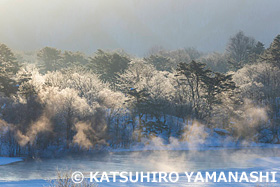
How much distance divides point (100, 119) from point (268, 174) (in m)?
32.7

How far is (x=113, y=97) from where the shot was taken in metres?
57.9

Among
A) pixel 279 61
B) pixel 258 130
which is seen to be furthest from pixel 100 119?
pixel 279 61

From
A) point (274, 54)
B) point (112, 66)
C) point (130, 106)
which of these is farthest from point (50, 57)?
point (274, 54)

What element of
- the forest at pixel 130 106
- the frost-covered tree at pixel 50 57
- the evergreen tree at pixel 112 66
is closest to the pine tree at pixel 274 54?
the forest at pixel 130 106

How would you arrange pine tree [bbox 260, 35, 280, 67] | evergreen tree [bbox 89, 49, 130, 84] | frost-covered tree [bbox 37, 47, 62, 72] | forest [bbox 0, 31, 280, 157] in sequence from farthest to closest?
frost-covered tree [bbox 37, 47, 62, 72] < evergreen tree [bbox 89, 49, 130, 84] < pine tree [bbox 260, 35, 280, 67] < forest [bbox 0, 31, 280, 157]

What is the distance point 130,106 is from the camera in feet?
198

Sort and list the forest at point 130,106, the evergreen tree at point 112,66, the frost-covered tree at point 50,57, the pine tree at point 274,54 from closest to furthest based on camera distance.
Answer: the forest at point 130,106 → the pine tree at point 274,54 → the evergreen tree at point 112,66 → the frost-covered tree at point 50,57

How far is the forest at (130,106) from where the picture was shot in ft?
154

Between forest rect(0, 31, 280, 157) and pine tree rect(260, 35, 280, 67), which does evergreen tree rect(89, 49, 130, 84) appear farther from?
pine tree rect(260, 35, 280, 67)

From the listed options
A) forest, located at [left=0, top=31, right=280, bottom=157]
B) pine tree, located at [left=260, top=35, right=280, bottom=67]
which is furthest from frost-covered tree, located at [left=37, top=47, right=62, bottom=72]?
pine tree, located at [left=260, top=35, right=280, bottom=67]

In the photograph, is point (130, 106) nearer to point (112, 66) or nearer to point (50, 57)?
point (112, 66)

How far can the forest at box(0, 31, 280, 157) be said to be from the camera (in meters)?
46.9

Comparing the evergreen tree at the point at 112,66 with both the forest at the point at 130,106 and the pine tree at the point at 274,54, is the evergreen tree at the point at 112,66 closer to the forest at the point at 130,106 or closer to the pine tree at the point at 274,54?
the forest at the point at 130,106

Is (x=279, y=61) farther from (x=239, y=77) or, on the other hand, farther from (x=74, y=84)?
(x=74, y=84)
